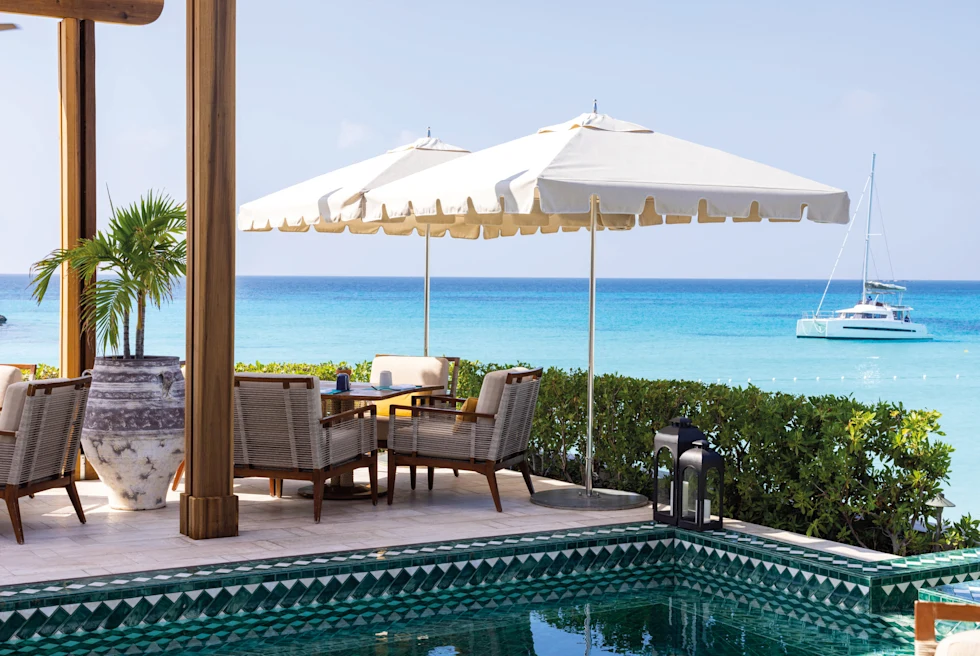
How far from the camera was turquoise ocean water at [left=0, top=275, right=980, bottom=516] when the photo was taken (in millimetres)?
37562

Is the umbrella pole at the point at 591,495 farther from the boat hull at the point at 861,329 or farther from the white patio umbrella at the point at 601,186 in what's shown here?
the boat hull at the point at 861,329

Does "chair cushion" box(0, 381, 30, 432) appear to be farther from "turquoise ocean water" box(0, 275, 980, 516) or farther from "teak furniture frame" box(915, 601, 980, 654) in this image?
"turquoise ocean water" box(0, 275, 980, 516)

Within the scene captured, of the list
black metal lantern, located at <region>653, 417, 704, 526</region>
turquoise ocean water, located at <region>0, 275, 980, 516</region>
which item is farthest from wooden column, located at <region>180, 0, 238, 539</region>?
turquoise ocean water, located at <region>0, 275, 980, 516</region>

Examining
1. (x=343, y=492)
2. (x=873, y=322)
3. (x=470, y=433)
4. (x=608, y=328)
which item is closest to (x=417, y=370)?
(x=343, y=492)

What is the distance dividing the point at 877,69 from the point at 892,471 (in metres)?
37.9

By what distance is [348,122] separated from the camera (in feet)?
140

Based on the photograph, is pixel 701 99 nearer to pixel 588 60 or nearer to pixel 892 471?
pixel 588 60

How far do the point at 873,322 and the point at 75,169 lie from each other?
38.6m

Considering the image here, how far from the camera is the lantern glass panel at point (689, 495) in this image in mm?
6145

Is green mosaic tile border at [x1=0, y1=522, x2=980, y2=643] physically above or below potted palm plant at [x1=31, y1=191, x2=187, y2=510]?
below

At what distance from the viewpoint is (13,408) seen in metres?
5.80

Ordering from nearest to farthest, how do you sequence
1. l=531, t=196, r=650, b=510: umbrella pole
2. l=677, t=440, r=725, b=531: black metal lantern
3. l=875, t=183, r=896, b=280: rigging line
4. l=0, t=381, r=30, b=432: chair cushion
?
l=0, t=381, r=30, b=432: chair cushion → l=677, t=440, r=725, b=531: black metal lantern → l=531, t=196, r=650, b=510: umbrella pole → l=875, t=183, r=896, b=280: rigging line

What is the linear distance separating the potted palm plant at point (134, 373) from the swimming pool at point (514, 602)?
5.46 ft

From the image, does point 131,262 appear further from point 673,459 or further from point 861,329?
point 861,329
